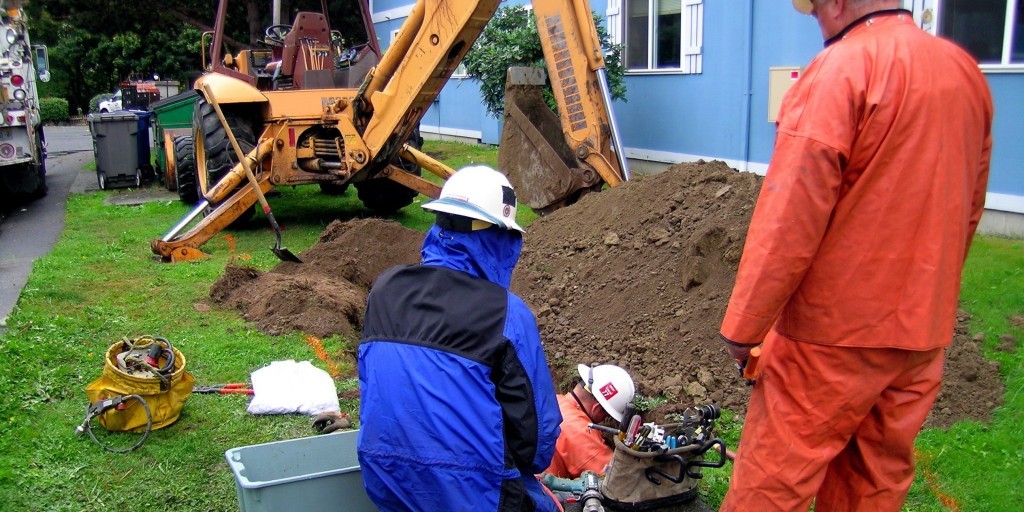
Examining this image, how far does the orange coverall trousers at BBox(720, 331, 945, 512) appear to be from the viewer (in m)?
2.55

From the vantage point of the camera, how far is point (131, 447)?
14.0ft

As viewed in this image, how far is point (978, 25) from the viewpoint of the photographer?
25.5 feet

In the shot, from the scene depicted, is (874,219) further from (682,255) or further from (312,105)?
(312,105)

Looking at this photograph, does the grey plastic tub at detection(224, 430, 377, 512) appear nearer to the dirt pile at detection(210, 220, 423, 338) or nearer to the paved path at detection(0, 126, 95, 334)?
the dirt pile at detection(210, 220, 423, 338)

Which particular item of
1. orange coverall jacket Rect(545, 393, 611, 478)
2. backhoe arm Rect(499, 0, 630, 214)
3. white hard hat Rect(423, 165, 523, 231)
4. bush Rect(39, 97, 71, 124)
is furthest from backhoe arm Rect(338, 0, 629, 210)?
bush Rect(39, 97, 71, 124)

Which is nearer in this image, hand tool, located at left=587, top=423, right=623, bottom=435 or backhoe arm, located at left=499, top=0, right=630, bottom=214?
hand tool, located at left=587, top=423, right=623, bottom=435

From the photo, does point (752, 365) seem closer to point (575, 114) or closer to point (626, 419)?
point (626, 419)

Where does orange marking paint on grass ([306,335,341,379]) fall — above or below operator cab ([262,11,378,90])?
below

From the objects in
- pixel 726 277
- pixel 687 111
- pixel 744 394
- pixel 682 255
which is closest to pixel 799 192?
pixel 744 394

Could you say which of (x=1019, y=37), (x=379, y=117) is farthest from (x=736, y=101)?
(x=379, y=117)

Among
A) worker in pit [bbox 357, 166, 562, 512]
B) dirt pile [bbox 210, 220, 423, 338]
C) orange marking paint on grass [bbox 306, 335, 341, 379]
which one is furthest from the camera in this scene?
dirt pile [bbox 210, 220, 423, 338]

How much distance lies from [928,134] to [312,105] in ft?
26.0

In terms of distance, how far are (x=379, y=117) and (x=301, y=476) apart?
6.38m

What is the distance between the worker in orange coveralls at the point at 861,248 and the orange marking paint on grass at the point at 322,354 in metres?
3.29
